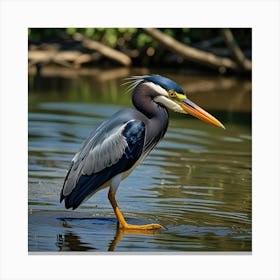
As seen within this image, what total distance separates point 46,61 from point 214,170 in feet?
31.2

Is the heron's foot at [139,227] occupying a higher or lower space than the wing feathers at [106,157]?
lower

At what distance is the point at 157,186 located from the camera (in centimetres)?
909

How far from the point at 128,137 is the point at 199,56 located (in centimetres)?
1090

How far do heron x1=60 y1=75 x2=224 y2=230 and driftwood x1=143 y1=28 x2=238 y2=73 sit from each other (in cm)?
962

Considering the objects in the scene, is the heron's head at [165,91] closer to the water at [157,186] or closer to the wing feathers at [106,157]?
the wing feathers at [106,157]

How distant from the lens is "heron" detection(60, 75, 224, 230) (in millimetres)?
7297

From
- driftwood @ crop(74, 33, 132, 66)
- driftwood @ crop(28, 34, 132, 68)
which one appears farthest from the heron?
driftwood @ crop(74, 33, 132, 66)

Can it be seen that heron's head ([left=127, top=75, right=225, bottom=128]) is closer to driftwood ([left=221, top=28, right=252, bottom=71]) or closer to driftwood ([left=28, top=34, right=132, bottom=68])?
driftwood ([left=221, top=28, right=252, bottom=71])

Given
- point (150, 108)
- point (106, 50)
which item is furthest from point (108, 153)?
point (106, 50)

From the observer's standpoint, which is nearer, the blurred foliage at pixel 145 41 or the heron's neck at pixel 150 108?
the heron's neck at pixel 150 108

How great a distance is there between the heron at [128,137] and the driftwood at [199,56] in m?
9.62

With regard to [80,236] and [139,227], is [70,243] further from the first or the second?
[139,227]

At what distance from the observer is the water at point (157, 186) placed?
23.9ft

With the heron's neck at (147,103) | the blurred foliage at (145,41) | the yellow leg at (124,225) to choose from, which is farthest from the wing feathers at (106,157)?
the blurred foliage at (145,41)
